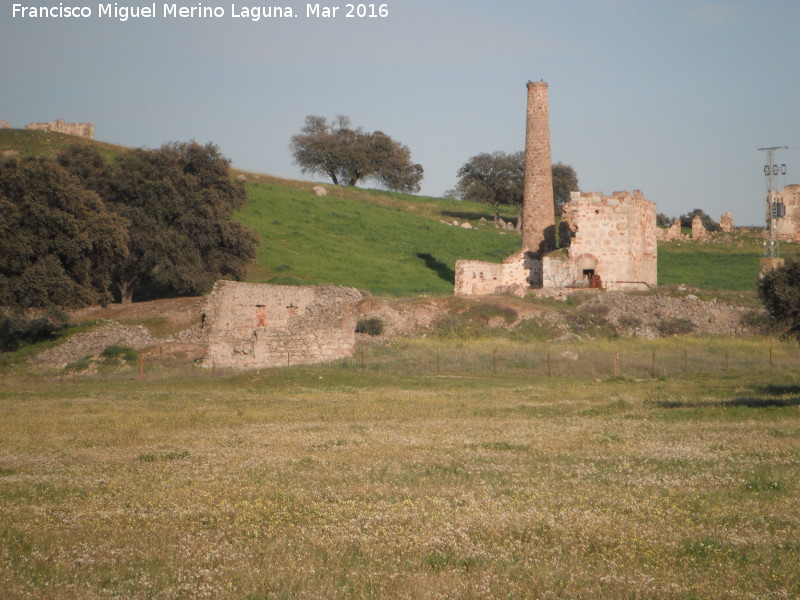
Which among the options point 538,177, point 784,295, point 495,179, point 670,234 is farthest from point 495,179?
point 784,295

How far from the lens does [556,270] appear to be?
50.8m

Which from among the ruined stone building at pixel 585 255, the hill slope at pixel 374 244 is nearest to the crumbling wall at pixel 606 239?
the ruined stone building at pixel 585 255

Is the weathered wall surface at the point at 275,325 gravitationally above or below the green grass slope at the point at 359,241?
below

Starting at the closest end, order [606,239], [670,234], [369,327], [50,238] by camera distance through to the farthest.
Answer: [50,238] → [369,327] → [606,239] → [670,234]

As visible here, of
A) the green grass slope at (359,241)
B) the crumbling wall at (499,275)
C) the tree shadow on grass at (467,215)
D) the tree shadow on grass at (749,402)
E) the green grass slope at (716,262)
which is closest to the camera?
the tree shadow on grass at (749,402)

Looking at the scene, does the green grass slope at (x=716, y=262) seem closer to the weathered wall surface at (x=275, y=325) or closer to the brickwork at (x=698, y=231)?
the brickwork at (x=698, y=231)

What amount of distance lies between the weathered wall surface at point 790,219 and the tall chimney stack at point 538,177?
860 inches

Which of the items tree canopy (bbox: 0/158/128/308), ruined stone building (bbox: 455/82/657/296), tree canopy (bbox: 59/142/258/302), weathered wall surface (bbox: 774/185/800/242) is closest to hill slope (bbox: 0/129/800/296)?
weathered wall surface (bbox: 774/185/800/242)

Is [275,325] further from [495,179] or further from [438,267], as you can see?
[495,179]

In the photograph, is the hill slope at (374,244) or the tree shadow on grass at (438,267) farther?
the tree shadow on grass at (438,267)

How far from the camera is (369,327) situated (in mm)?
40125

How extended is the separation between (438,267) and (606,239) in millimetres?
16850

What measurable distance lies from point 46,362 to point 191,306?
7.47 metres

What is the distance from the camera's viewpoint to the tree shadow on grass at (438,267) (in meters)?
62.2
